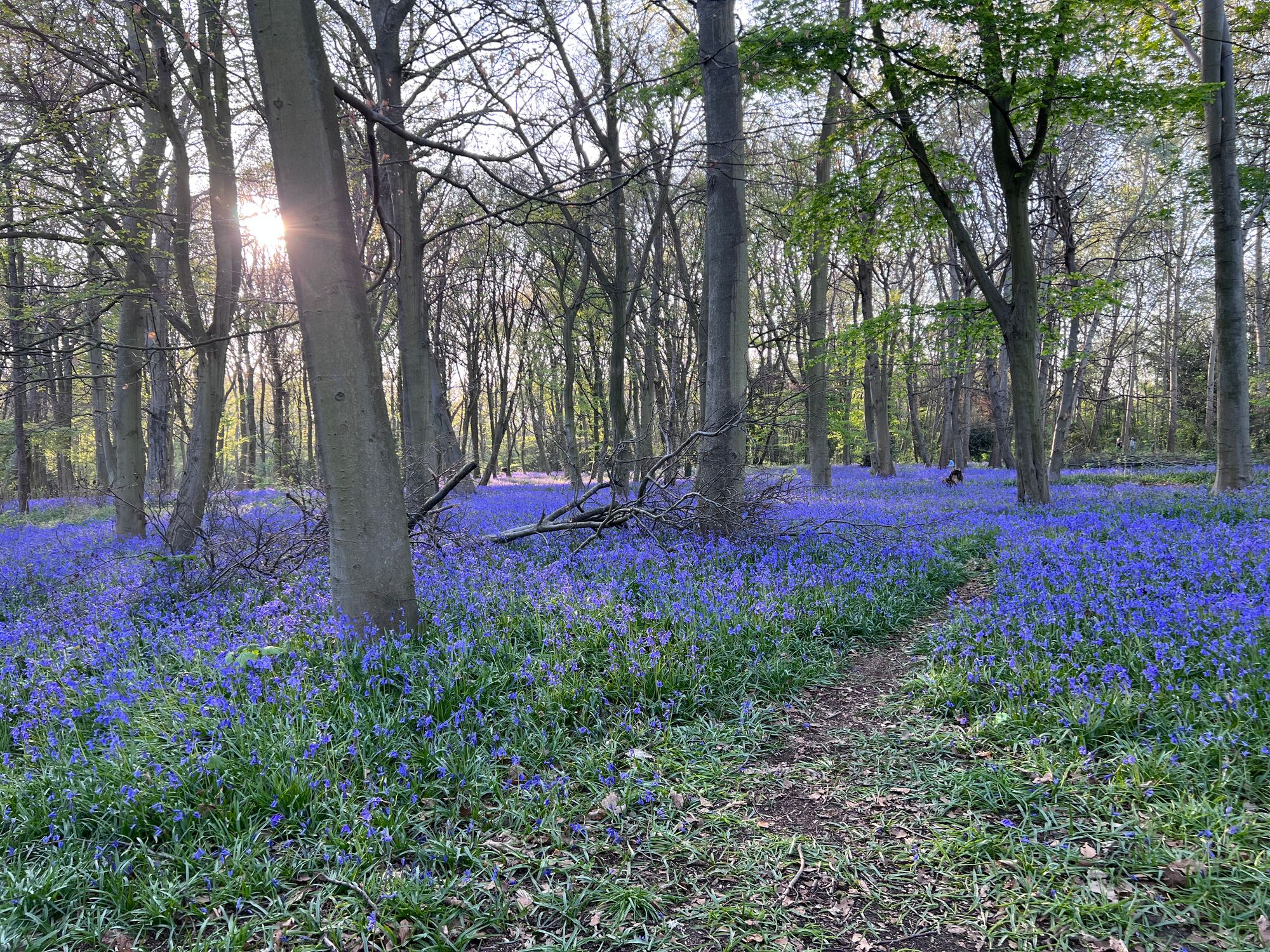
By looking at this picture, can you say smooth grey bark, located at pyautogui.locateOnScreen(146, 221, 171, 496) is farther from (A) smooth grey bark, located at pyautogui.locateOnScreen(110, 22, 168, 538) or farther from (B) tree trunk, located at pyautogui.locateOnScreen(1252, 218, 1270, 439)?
(B) tree trunk, located at pyautogui.locateOnScreen(1252, 218, 1270, 439)

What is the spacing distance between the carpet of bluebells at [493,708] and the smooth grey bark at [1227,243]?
19.7 ft

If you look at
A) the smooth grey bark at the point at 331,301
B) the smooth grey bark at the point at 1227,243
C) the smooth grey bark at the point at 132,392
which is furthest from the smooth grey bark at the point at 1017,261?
the smooth grey bark at the point at 132,392

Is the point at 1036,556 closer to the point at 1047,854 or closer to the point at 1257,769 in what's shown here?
the point at 1257,769

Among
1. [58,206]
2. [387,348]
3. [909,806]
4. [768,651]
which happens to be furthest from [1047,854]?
[387,348]

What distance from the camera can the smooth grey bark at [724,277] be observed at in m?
8.12

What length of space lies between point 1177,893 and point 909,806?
1040mm

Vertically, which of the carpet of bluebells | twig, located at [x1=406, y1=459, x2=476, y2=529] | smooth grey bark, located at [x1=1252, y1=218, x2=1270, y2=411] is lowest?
the carpet of bluebells

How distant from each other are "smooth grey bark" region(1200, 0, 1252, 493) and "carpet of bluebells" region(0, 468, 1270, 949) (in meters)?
5.99

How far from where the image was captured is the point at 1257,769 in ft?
9.62

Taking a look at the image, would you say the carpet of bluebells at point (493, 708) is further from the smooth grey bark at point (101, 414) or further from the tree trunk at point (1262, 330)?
the tree trunk at point (1262, 330)

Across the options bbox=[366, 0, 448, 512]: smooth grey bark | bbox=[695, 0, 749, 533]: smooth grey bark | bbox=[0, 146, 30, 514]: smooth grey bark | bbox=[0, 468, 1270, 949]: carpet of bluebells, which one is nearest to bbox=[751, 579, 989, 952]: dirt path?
bbox=[0, 468, 1270, 949]: carpet of bluebells

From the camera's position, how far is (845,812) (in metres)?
3.15

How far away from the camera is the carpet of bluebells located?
8.59 feet

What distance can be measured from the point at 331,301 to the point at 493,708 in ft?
9.66
